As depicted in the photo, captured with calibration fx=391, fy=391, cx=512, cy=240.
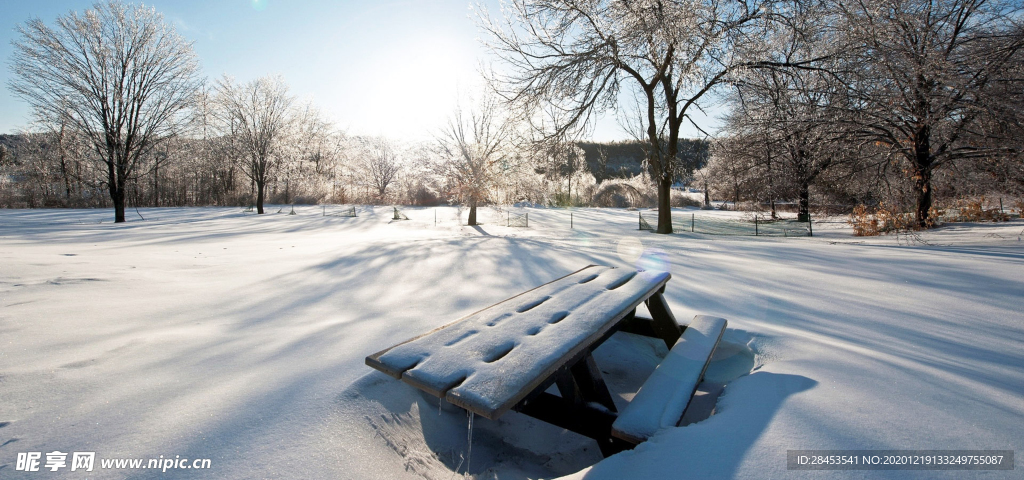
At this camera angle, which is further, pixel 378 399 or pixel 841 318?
pixel 841 318

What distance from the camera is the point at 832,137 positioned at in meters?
9.26

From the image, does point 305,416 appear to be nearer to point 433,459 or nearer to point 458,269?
point 433,459

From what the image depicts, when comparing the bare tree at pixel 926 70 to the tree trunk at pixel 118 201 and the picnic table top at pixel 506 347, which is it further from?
the tree trunk at pixel 118 201

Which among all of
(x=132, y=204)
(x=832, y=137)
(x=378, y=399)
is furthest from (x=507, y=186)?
(x=132, y=204)

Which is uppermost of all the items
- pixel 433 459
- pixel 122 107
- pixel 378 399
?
pixel 122 107

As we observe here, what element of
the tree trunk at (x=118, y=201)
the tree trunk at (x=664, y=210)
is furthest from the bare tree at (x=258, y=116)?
the tree trunk at (x=664, y=210)

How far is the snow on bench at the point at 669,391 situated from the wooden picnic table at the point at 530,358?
0.25 metres

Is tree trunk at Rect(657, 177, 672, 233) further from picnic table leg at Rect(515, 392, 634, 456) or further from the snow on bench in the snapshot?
picnic table leg at Rect(515, 392, 634, 456)

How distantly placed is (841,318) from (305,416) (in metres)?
3.98

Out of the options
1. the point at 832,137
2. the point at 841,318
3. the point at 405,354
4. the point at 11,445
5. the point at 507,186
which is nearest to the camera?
the point at 11,445

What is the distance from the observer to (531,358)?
1563 mm

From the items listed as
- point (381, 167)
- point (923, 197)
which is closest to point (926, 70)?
point (923, 197)

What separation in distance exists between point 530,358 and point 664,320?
169cm

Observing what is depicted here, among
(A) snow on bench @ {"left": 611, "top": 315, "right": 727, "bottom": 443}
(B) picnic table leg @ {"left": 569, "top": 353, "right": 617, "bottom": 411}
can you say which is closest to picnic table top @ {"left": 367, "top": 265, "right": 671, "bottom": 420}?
(B) picnic table leg @ {"left": 569, "top": 353, "right": 617, "bottom": 411}
